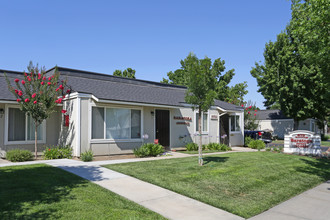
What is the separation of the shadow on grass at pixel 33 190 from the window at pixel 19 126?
361 centimetres

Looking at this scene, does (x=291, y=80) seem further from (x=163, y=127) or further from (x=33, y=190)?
(x=33, y=190)

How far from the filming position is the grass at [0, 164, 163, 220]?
462 centimetres

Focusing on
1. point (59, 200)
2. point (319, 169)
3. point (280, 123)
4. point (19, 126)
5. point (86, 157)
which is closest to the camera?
point (59, 200)

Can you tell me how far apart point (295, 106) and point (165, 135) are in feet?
60.5

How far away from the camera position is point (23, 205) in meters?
4.94

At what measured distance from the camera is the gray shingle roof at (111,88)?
1263 centimetres

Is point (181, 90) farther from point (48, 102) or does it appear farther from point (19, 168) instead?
point (19, 168)

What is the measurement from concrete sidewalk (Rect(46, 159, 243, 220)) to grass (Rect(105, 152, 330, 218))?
0.29 meters

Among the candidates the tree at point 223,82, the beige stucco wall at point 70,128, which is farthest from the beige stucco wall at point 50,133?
the tree at point 223,82

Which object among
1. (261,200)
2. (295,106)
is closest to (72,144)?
(261,200)

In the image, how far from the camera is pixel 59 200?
5320mm

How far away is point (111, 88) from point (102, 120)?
2.72 meters

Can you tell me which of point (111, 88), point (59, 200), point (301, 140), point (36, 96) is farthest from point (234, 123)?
point (59, 200)

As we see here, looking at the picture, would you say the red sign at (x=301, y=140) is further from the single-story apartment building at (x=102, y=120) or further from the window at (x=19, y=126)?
the window at (x=19, y=126)
